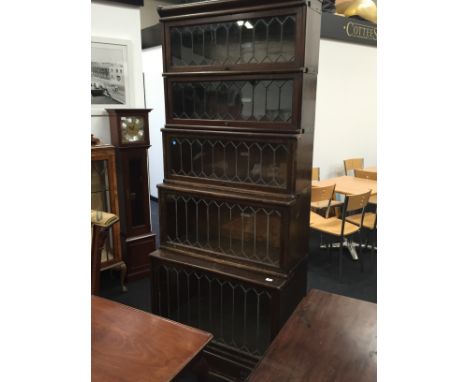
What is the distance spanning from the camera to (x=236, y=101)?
180cm

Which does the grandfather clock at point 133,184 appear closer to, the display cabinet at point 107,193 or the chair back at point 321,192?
the display cabinet at point 107,193

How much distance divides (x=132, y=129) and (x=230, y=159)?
1.33m

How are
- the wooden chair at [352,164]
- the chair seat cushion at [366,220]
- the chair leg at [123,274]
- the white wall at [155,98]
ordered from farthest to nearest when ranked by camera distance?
the white wall at [155,98] → the wooden chair at [352,164] → the chair seat cushion at [366,220] → the chair leg at [123,274]

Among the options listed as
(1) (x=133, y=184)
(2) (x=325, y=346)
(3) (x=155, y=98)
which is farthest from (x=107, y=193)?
(3) (x=155, y=98)

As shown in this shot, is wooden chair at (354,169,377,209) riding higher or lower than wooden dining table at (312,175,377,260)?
higher

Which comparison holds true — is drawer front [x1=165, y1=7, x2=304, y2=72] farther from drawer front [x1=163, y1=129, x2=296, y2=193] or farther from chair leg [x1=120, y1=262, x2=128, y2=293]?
chair leg [x1=120, y1=262, x2=128, y2=293]

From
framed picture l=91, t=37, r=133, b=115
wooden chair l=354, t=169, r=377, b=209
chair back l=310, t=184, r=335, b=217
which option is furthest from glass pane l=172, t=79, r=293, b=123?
wooden chair l=354, t=169, r=377, b=209

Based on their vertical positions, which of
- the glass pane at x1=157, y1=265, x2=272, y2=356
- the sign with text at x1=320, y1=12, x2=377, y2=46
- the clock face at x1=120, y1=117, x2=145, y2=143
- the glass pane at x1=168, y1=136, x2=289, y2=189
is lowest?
the glass pane at x1=157, y1=265, x2=272, y2=356

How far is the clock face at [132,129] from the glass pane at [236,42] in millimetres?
1113

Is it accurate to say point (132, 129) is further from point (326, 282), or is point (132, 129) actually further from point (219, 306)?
point (326, 282)

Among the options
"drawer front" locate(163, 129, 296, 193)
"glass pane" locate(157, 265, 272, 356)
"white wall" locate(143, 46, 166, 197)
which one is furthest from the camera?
"white wall" locate(143, 46, 166, 197)

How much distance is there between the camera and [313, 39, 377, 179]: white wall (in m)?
4.39

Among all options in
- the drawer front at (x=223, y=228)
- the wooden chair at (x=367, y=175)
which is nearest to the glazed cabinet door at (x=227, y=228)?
the drawer front at (x=223, y=228)

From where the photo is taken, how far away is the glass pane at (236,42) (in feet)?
5.26
